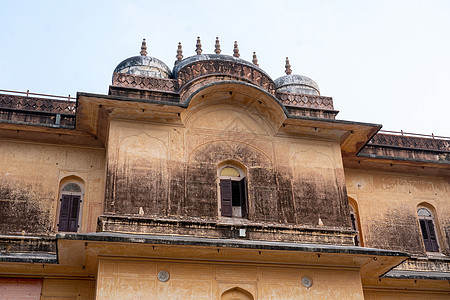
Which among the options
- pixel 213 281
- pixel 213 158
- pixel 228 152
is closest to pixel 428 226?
pixel 228 152

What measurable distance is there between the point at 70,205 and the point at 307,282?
5959 millimetres

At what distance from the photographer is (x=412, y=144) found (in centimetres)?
1619

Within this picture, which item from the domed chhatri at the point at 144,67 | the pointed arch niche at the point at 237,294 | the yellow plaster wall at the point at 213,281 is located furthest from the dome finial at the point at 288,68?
the pointed arch niche at the point at 237,294

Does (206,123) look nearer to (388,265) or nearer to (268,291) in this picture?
(268,291)

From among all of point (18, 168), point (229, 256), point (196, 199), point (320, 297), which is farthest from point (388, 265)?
point (18, 168)

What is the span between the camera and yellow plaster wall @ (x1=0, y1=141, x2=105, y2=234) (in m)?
13.1

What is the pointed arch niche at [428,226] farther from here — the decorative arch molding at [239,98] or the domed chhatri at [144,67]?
the domed chhatri at [144,67]

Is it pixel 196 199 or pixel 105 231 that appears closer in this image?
pixel 105 231

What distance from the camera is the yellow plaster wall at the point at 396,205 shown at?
14945 mm

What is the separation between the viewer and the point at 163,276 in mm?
11203

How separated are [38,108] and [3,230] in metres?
3.26

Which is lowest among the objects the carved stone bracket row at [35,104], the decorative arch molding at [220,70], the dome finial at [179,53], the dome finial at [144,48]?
the carved stone bracket row at [35,104]

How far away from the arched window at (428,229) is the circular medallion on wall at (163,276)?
790 cm

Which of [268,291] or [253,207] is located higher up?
[253,207]
